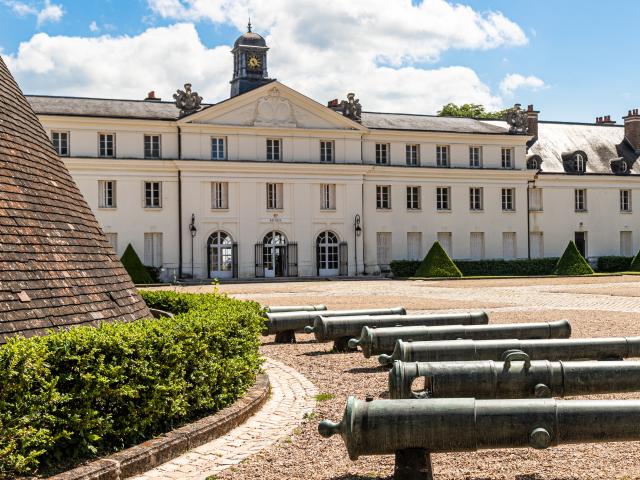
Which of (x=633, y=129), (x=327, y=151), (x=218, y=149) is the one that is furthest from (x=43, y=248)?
(x=633, y=129)

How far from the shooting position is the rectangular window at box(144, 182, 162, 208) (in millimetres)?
39812

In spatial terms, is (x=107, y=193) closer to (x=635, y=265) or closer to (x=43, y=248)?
(x=635, y=265)

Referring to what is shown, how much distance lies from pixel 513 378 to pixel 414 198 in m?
38.1

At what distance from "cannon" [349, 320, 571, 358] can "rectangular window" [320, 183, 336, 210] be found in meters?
31.2

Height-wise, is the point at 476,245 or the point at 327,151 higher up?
the point at 327,151

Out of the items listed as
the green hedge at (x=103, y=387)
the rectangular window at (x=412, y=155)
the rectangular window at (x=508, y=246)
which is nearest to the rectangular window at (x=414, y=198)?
the rectangular window at (x=412, y=155)

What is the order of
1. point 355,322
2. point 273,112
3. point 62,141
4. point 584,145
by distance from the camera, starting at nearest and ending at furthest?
point 355,322 → point 62,141 → point 273,112 → point 584,145

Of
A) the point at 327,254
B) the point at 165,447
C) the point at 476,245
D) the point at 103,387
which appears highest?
the point at 476,245

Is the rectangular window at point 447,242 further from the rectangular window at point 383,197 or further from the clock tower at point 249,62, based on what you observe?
the clock tower at point 249,62

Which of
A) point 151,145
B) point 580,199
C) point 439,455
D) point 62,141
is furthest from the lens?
point 580,199

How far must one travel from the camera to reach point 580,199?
48219 millimetres

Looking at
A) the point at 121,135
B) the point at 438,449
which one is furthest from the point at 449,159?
the point at 438,449

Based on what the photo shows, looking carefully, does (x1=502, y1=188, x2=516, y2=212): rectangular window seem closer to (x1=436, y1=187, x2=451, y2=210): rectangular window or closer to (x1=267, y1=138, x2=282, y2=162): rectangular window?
(x1=436, y1=187, x2=451, y2=210): rectangular window

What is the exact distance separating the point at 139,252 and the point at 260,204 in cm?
683
